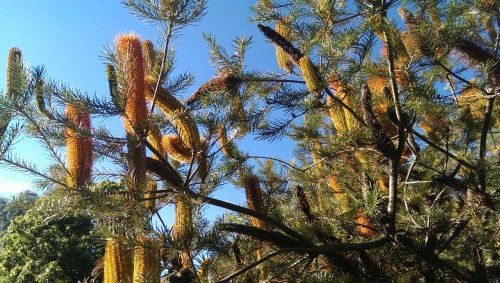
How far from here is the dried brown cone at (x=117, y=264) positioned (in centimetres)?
126

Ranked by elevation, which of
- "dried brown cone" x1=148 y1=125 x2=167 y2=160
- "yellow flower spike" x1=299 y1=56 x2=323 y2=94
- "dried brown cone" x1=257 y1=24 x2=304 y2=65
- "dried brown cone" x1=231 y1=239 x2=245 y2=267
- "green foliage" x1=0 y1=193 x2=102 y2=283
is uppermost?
"green foliage" x1=0 y1=193 x2=102 y2=283

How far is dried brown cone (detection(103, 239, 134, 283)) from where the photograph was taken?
1.26 m

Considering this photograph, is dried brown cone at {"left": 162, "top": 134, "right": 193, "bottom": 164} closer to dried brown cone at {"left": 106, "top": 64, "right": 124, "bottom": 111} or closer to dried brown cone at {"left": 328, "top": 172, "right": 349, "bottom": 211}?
dried brown cone at {"left": 106, "top": 64, "right": 124, "bottom": 111}

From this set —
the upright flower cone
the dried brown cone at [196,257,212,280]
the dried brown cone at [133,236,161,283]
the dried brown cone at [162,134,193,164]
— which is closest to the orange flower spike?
the upright flower cone

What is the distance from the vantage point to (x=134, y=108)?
1.33 metres

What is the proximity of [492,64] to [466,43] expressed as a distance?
0.66 feet

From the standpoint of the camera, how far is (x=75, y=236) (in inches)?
370

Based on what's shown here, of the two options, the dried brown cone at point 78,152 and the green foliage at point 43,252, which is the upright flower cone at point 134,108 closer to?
the dried brown cone at point 78,152

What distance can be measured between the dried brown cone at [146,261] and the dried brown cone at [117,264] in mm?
41

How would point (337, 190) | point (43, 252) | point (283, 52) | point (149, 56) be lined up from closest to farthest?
1. point (149, 56)
2. point (283, 52)
3. point (337, 190)
4. point (43, 252)

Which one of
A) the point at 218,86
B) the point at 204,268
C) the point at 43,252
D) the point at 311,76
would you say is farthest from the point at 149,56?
the point at 43,252

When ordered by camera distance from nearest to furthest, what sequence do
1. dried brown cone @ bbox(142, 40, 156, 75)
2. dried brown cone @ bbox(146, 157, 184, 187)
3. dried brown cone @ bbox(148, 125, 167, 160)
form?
dried brown cone @ bbox(146, 157, 184, 187) → dried brown cone @ bbox(148, 125, 167, 160) → dried brown cone @ bbox(142, 40, 156, 75)

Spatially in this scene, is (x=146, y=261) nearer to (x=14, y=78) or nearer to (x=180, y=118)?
(x=180, y=118)

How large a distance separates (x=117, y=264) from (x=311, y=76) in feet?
3.13
